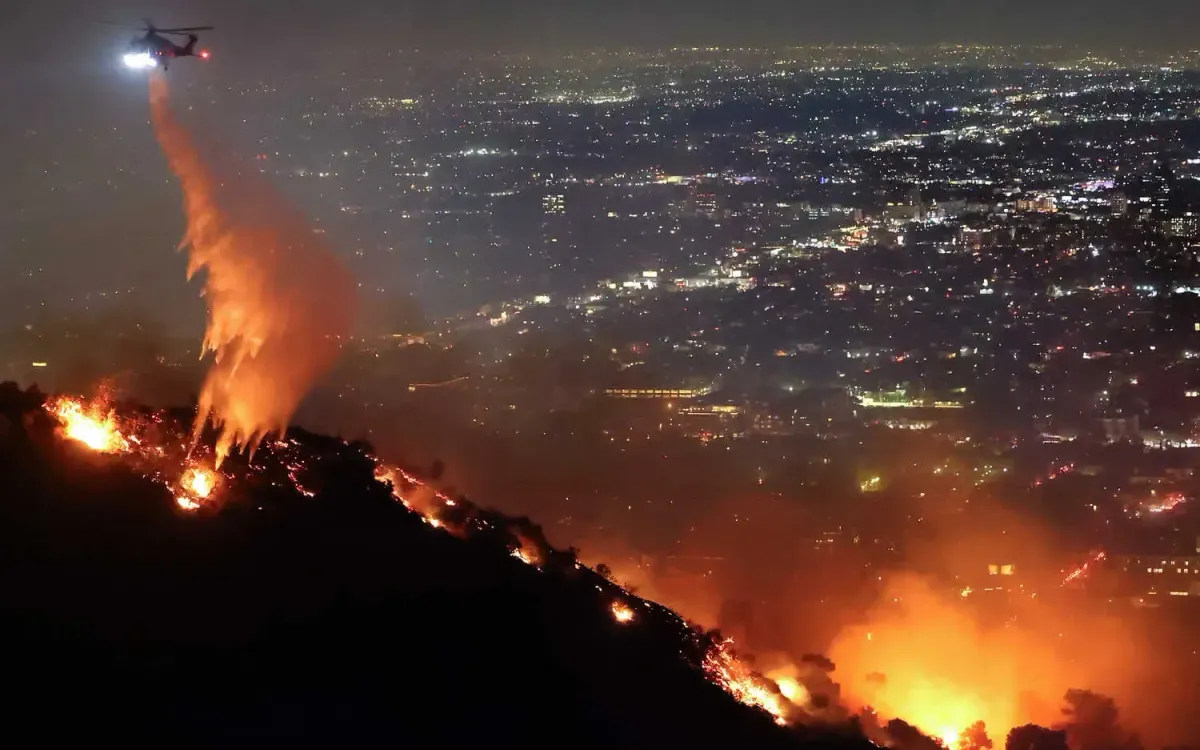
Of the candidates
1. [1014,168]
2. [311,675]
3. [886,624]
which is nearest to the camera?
[311,675]

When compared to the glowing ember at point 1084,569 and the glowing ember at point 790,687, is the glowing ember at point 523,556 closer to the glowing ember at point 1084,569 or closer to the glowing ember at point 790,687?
the glowing ember at point 790,687

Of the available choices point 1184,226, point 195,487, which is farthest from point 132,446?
point 1184,226

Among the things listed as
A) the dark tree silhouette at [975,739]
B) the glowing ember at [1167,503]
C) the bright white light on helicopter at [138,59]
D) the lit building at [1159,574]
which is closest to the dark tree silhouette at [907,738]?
the dark tree silhouette at [975,739]

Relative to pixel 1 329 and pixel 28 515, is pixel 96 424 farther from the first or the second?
pixel 1 329

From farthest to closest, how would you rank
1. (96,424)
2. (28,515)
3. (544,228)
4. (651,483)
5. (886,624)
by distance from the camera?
(544,228), (651,483), (886,624), (96,424), (28,515)

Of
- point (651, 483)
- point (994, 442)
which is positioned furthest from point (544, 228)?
point (994, 442)

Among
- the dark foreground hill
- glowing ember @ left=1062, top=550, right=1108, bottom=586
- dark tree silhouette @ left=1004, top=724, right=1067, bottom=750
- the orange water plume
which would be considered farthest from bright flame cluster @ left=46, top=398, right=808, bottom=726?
glowing ember @ left=1062, top=550, right=1108, bottom=586
